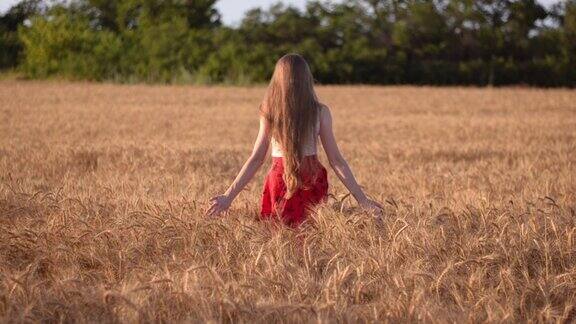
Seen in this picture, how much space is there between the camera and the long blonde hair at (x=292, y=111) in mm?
4586

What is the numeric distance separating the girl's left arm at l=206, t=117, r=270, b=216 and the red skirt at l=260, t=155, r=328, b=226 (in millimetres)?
153

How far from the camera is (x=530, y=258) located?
382 cm

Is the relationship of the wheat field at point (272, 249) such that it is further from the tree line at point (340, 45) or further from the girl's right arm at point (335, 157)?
the tree line at point (340, 45)

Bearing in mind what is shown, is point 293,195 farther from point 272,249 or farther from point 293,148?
point 272,249

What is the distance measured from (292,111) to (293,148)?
22 centimetres

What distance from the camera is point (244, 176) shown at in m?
4.56

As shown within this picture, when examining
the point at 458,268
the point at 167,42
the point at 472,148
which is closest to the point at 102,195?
the point at 458,268

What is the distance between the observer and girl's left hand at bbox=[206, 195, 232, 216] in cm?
430

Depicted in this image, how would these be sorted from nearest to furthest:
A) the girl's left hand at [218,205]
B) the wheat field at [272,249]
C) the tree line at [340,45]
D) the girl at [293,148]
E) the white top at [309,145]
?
the wheat field at [272,249]
the girl's left hand at [218,205]
the girl at [293,148]
the white top at [309,145]
the tree line at [340,45]

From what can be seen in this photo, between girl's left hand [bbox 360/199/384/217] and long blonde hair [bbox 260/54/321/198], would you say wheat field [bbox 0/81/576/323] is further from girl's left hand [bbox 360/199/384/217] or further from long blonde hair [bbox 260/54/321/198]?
long blonde hair [bbox 260/54/321/198]

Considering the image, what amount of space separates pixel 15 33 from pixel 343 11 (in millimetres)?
18744

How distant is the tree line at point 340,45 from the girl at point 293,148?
31678mm

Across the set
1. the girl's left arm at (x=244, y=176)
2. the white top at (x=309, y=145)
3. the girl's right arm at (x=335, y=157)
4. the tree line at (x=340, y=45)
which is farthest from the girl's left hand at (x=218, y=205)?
the tree line at (x=340, y=45)

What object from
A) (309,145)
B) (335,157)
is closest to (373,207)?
(335,157)
